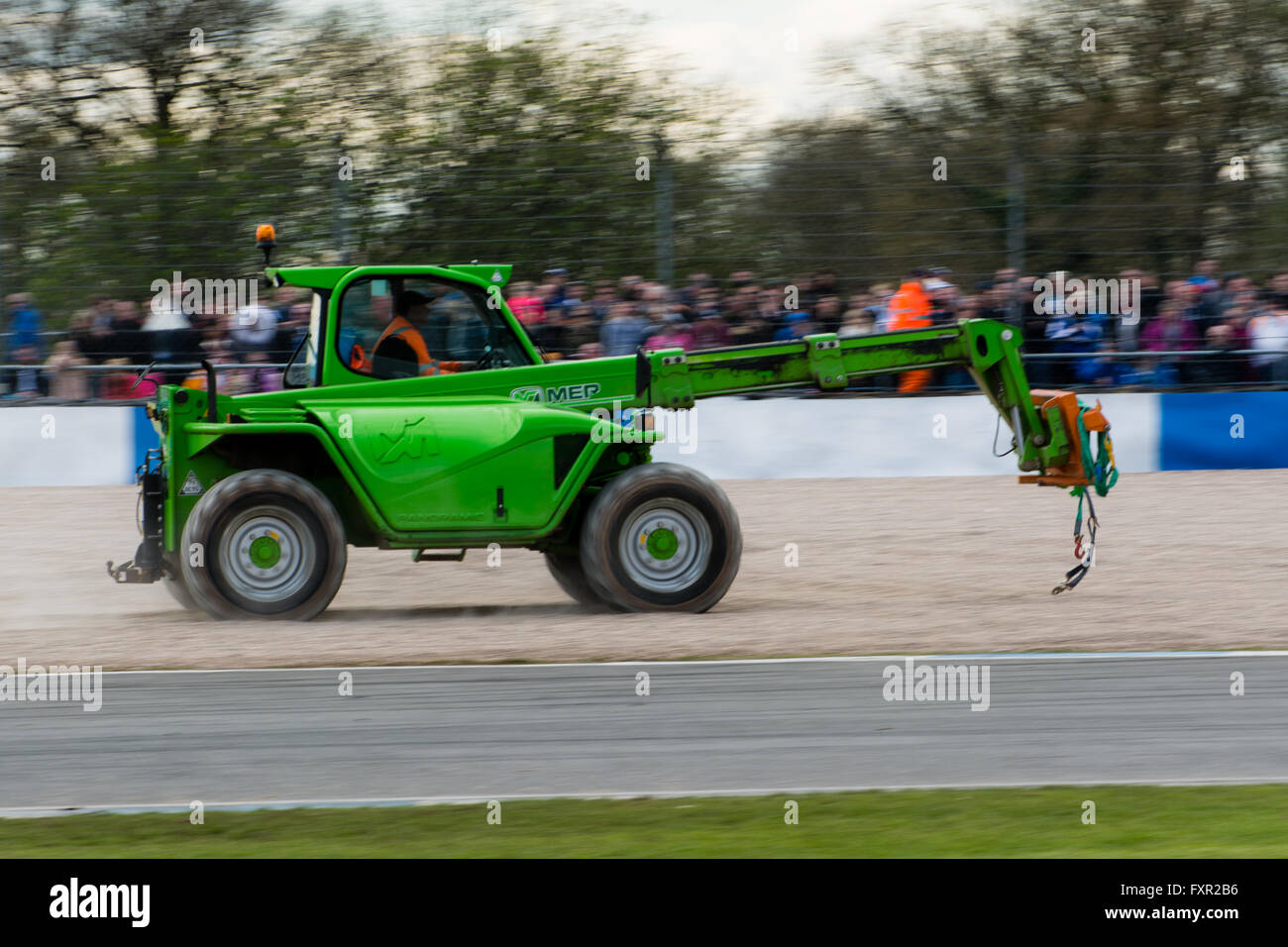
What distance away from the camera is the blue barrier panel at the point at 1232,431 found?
16.2m

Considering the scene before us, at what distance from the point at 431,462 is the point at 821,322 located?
6.53 metres

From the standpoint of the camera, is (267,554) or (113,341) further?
(113,341)

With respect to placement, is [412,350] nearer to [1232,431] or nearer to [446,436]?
[446,436]

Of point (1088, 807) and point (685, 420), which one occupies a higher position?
point (685, 420)

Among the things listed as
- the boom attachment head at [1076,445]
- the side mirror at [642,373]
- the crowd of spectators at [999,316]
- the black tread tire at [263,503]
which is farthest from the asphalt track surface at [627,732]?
the crowd of spectators at [999,316]

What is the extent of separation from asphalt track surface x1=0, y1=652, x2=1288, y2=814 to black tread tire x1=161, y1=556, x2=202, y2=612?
189 centimetres

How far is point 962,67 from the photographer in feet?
68.9

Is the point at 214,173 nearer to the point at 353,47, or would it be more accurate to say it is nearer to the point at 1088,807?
the point at 353,47

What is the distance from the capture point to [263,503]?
387 inches

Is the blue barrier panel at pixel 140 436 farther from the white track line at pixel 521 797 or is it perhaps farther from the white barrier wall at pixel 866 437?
the white track line at pixel 521 797

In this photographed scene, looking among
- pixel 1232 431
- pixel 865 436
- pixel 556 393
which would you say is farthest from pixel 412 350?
pixel 1232 431

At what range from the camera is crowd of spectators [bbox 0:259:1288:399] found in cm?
1565
